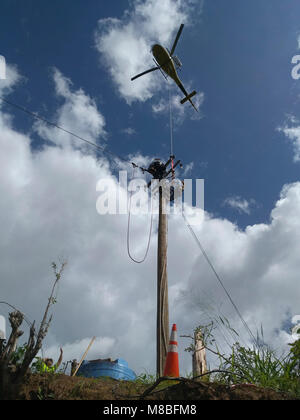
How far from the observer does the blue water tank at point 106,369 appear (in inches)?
244

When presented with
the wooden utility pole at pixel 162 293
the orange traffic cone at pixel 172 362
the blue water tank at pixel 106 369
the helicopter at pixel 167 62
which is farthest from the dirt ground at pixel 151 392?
the helicopter at pixel 167 62

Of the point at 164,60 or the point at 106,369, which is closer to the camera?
the point at 106,369

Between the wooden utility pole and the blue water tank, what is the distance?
104cm

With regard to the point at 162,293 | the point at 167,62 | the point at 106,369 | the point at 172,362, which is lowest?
the point at 106,369

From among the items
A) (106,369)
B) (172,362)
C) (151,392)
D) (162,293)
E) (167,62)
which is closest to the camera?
(151,392)

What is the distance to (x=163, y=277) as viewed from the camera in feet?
23.6

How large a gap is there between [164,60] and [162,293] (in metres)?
7.95

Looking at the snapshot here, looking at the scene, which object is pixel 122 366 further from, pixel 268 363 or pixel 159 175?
pixel 159 175

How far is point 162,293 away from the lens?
22.9ft

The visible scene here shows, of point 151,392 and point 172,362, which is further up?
point 172,362

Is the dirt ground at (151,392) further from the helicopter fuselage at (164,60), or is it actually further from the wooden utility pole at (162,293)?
the helicopter fuselage at (164,60)

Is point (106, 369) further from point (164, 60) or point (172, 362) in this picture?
point (164, 60)

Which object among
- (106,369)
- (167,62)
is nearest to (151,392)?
(106,369)
